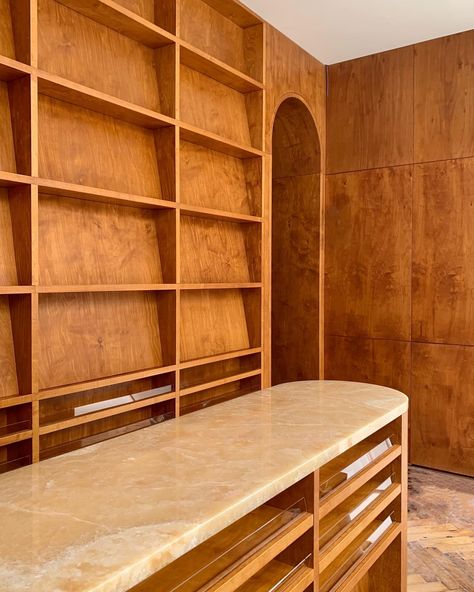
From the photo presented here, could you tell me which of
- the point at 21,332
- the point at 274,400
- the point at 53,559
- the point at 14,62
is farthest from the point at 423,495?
the point at 14,62

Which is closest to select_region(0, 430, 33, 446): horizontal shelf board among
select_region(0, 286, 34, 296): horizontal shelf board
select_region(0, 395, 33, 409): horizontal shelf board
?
select_region(0, 395, 33, 409): horizontal shelf board

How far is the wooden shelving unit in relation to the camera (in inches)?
81.3

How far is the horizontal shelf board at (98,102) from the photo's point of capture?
6.86 ft

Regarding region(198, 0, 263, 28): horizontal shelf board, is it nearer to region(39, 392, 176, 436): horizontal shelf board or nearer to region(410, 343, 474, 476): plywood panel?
region(39, 392, 176, 436): horizontal shelf board

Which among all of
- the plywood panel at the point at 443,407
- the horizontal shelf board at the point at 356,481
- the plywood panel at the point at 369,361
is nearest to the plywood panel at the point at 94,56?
the horizontal shelf board at the point at 356,481

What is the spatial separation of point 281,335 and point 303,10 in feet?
7.82

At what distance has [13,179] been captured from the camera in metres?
1.93

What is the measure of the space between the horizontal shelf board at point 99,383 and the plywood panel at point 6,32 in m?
1.35

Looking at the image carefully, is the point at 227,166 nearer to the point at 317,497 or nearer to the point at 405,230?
the point at 405,230

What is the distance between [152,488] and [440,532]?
2.31 meters

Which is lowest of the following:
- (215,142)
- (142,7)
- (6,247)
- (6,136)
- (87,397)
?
(87,397)

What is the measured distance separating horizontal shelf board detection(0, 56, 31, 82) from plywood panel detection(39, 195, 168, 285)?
1.57 feet

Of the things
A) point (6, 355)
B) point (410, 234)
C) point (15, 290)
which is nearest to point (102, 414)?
point (6, 355)

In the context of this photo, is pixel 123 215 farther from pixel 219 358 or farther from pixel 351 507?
pixel 351 507
